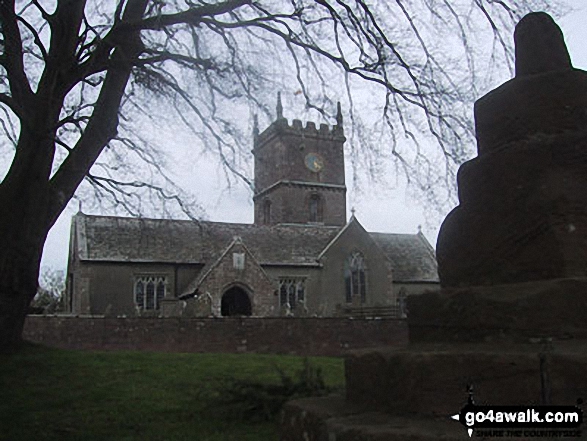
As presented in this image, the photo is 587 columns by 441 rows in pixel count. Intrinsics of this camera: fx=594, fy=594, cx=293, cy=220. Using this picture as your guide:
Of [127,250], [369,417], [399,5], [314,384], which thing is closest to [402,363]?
[369,417]

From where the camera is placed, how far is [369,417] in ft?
11.5

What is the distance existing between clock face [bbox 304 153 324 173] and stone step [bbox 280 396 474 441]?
162ft

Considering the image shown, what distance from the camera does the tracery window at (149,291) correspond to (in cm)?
3341

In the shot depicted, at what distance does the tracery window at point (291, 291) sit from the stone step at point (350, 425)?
31.6 metres

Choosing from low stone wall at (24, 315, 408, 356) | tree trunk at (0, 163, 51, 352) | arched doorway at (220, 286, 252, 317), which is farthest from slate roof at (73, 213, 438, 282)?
tree trunk at (0, 163, 51, 352)

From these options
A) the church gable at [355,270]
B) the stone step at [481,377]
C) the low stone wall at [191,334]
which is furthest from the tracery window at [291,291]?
the stone step at [481,377]

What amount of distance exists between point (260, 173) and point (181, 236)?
20626 mm

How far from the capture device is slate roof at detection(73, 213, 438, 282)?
33.2 m

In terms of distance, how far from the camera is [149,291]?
3359cm

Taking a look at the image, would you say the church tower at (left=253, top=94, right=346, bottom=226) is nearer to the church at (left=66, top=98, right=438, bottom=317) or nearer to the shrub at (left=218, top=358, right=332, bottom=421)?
the church at (left=66, top=98, right=438, bottom=317)

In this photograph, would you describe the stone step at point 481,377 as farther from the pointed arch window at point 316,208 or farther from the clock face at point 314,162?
the clock face at point 314,162

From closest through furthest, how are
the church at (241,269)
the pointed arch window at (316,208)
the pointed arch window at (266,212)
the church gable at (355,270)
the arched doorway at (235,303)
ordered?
1. the church at (241,269)
2. the arched doorway at (235,303)
3. the church gable at (355,270)
4. the pointed arch window at (316,208)
5. the pointed arch window at (266,212)

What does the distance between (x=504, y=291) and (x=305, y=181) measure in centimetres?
4910
